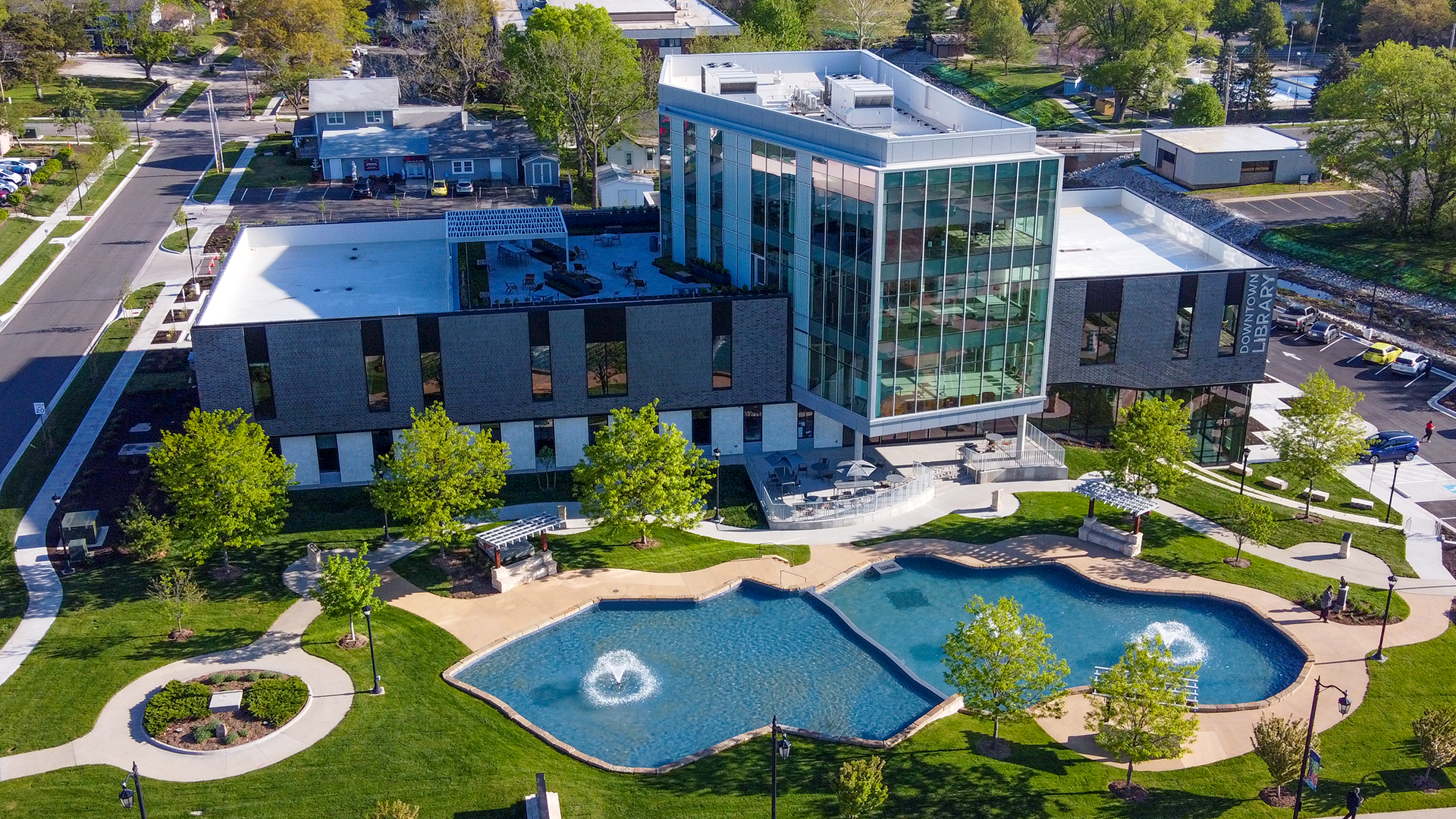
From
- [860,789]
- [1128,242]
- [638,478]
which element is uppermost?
[1128,242]

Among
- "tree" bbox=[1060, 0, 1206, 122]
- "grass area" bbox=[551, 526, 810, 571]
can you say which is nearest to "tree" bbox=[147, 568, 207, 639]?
"grass area" bbox=[551, 526, 810, 571]

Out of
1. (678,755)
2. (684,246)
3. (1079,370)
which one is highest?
(684,246)

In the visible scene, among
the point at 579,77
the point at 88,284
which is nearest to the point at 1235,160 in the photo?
the point at 579,77

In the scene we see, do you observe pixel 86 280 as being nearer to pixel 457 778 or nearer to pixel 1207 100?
pixel 457 778

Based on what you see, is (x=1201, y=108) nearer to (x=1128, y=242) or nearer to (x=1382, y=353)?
(x=1382, y=353)

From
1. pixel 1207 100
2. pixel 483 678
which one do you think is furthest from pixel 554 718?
pixel 1207 100

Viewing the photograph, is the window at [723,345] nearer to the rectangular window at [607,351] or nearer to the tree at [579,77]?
the rectangular window at [607,351]
